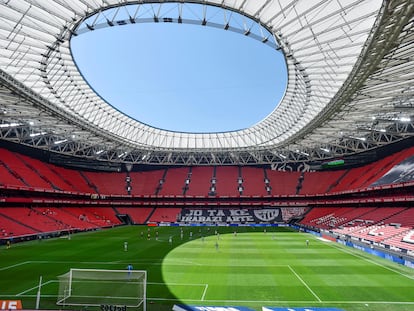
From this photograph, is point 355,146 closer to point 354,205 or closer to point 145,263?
point 354,205

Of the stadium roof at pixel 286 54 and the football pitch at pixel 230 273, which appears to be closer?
the football pitch at pixel 230 273

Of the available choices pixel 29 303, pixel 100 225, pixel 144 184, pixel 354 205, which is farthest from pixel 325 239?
pixel 144 184

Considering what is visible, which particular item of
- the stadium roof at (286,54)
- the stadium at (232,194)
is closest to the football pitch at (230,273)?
the stadium at (232,194)

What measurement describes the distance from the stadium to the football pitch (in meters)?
0.18

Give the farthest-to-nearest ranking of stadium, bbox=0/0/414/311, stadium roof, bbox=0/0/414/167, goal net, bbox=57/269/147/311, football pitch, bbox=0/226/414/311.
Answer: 1. stadium roof, bbox=0/0/414/167
2. stadium, bbox=0/0/414/311
3. football pitch, bbox=0/226/414/311
4. goal net, bbox=57/269/147/311

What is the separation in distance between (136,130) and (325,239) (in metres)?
40.8

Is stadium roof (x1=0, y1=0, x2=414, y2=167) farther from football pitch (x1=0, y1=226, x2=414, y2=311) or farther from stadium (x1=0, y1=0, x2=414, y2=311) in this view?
football pitch (x1=0, y1=226, x2=414, y2=311)

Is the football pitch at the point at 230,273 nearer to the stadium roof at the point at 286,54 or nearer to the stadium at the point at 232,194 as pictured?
the stadium at the point at 232,194

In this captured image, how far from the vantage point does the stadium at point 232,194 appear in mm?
18984

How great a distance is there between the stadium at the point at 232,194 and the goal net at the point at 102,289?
137 millimetres

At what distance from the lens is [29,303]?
16594 mm

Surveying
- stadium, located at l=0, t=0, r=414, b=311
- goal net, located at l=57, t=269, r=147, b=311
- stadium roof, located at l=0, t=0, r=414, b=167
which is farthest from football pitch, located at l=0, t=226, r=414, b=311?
stadium roof, located at l=0, t=0, r=414, b=167

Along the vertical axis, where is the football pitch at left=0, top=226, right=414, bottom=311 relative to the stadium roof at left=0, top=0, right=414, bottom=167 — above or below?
below

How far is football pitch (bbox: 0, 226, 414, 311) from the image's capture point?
17.2 meters
